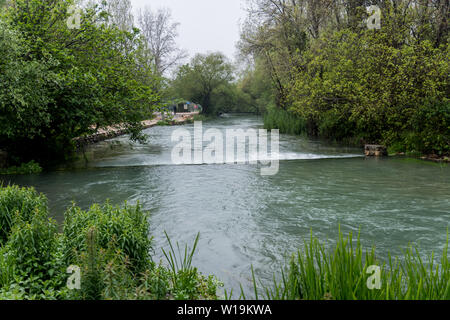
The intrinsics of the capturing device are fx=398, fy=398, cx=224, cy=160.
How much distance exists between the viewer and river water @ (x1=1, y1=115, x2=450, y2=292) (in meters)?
6.74

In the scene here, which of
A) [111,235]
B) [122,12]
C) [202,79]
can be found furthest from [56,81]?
[202,79]

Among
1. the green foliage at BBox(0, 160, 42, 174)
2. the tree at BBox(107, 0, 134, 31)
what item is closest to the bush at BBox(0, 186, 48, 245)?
the green foliage at BBox(0, 160, 42, 174)

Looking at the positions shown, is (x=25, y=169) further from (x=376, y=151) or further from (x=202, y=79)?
(x=202, y=79)

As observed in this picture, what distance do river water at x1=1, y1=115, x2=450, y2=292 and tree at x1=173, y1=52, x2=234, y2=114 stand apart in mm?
40120

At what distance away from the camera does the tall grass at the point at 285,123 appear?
2650cm

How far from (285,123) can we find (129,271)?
2454cm

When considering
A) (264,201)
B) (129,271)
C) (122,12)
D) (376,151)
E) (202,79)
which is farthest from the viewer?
(202,79)

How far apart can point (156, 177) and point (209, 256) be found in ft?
23.9

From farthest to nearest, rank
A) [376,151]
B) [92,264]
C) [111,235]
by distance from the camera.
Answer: [376,151], [111,235], [92,264]

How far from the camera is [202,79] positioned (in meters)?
56.9

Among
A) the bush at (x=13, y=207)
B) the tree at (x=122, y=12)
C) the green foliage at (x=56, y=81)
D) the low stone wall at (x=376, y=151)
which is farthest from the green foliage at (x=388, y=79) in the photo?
the tree at (x=122, y=12)

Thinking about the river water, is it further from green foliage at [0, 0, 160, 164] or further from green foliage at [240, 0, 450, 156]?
green foliage at [240, 0, 450, 156]

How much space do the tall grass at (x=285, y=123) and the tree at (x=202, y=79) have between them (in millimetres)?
26922
